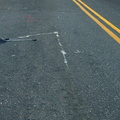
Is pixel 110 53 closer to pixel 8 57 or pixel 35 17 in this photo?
pixel 8 57

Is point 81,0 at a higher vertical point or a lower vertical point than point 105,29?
lower

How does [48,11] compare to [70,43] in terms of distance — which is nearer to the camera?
[70,43]

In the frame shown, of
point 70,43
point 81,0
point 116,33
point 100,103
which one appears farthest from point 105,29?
point 81,0

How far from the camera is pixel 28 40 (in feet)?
19.0

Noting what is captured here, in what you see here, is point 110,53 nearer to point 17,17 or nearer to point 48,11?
point 17,17

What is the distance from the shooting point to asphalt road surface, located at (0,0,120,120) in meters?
3.19

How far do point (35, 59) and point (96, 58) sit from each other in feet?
3.63

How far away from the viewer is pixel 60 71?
4203 millimetres

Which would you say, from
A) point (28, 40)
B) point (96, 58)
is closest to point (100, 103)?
point (96, 58)

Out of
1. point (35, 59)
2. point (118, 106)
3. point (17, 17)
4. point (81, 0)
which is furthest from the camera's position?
point (81, 0)

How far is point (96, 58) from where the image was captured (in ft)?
15.6

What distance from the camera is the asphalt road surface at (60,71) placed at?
3.19 metres

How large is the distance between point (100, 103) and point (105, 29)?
3.80 m

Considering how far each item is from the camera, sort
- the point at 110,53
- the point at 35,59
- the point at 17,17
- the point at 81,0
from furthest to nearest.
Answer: the point at 81,0
the point at 17,17
the point at 110,53
the point at 35,59
